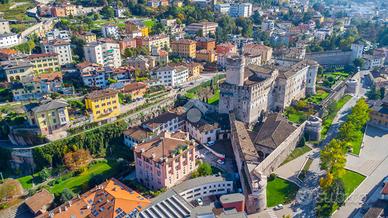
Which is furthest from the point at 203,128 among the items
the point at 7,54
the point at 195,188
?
the point at 7,54

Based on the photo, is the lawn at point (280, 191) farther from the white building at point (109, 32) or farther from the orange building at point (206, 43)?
the white building at point (109, 32)

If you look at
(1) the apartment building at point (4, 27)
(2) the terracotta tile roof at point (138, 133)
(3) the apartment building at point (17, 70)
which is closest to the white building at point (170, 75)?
(2) the terracotta tile roof at point (138, 133)

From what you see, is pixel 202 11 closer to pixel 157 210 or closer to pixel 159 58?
pixel 159 58

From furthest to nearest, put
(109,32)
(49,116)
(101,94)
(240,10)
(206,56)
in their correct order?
(240,10)
(109,32)
(206,56)
(101,94)
(49,116)

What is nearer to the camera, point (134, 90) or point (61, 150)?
point (61, 150)

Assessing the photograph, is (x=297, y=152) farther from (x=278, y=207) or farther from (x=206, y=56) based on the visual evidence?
(x=206, y=56)

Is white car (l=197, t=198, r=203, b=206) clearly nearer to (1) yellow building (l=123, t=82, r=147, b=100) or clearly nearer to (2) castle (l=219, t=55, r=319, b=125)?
(2) castle (l=219, t=55, r=319, b=125)

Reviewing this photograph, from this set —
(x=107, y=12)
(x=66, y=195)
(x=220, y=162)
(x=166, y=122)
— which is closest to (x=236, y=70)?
(x=166, y=122)
